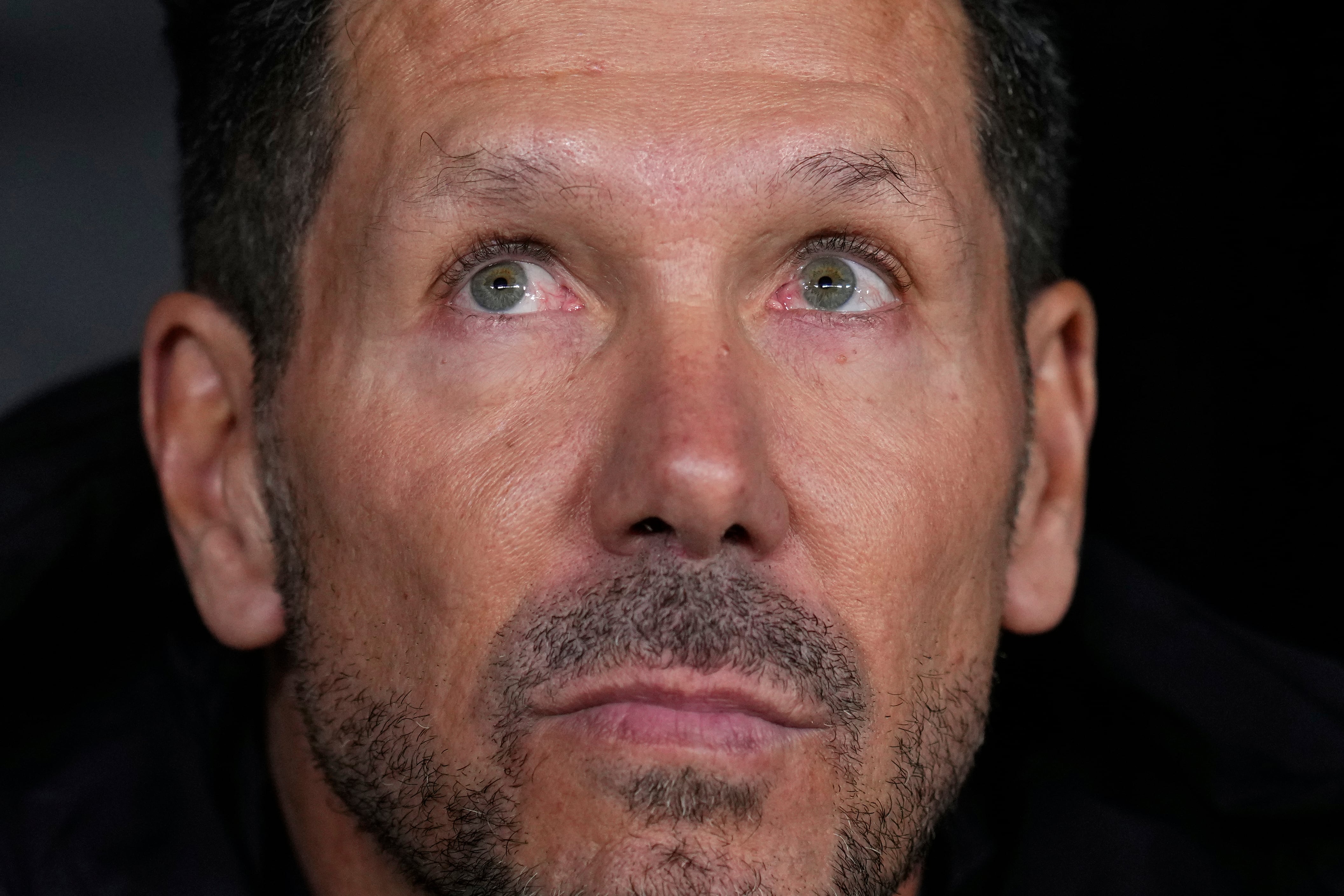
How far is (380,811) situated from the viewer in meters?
2.16

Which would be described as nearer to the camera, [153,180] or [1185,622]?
[1185,622]

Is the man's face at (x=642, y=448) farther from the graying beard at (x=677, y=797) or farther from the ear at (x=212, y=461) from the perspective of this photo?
the ear at (x=212, y=461)

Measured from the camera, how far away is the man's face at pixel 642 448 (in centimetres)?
193

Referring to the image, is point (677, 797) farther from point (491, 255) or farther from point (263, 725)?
point (263, 725)

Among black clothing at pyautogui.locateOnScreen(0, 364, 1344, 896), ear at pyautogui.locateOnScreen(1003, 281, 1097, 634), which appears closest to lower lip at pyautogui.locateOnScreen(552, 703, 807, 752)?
ear at pyautogui.locateOnScreen(1003, 281, 1097, 634)

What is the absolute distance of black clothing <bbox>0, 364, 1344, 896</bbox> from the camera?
2492 mm

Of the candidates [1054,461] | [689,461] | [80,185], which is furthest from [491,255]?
[80,185]

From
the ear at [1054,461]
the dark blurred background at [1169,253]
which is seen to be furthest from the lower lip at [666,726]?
the dark blurred background at [1169,253]

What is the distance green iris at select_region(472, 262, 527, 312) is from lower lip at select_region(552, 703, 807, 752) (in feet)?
1.71

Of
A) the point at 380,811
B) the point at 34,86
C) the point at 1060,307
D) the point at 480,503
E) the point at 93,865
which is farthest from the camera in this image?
the point at 34,86

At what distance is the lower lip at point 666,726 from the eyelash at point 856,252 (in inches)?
22.9

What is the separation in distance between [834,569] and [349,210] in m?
0.75

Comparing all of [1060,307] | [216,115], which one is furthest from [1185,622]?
[216,115]

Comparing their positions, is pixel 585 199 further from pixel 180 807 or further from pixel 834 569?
pixel 180 807
